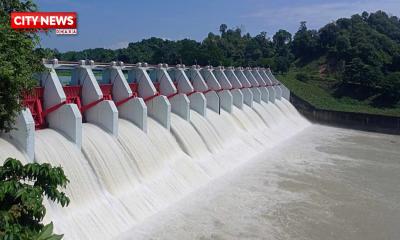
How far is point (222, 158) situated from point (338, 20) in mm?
77167

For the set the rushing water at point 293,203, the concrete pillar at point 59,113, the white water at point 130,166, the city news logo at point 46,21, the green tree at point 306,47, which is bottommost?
the rushing water at point 293,203

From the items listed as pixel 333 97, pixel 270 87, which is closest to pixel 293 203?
pixel 270 87

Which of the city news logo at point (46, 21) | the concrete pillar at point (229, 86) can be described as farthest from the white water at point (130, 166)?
the concrete pillar at point (229, 86)

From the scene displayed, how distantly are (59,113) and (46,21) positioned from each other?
15.8 ft

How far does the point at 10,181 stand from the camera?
17.1 ft

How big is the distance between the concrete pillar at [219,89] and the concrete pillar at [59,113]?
1465 cm

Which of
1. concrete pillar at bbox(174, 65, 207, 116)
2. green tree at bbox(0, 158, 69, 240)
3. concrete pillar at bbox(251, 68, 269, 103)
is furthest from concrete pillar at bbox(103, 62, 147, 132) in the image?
concrete pillar at bbox(251, 68, 269, 103)

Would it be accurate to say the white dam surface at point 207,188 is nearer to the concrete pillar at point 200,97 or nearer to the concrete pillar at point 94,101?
the concrete pillar at point 94,101

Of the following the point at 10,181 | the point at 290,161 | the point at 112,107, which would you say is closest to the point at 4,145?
the point at 112,107

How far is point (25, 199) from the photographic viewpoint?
4965 millimetres

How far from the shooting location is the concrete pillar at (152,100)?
19.1 meters

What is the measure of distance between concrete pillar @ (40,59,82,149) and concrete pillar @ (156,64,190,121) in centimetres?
789

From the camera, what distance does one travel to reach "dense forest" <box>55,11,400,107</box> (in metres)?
48.7

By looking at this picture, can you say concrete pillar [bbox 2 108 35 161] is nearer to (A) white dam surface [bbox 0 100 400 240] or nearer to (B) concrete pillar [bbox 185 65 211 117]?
(A) white dam surface [bbox 0 100 400 240]
